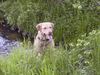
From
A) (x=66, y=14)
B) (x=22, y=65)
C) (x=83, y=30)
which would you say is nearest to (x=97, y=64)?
(x=22, y=65)

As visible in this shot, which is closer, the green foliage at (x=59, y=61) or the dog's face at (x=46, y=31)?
the green foliage at (x=59, y=61)

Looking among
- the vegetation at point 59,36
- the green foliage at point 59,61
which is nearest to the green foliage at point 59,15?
the vegetation at point 59,36

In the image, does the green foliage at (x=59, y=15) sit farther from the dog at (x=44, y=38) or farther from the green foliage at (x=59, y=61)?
the green foliage at (x=59, y=61)

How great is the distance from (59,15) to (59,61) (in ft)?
9.71

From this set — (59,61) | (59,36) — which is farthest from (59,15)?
(59,61)

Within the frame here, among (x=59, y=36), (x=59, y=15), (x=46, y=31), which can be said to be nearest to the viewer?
(x=46, y=31)

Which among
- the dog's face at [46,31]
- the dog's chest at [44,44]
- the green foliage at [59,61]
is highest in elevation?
the dog's face at [46,31]

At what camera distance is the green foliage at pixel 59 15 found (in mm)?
8359

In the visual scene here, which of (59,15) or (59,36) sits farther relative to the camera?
(59,15)

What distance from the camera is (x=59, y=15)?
29.0ft

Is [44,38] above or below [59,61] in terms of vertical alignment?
above

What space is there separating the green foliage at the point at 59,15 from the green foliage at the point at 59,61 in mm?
1832

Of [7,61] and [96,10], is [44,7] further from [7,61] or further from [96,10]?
[7,61]

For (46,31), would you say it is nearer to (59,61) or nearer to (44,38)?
(44,38)
